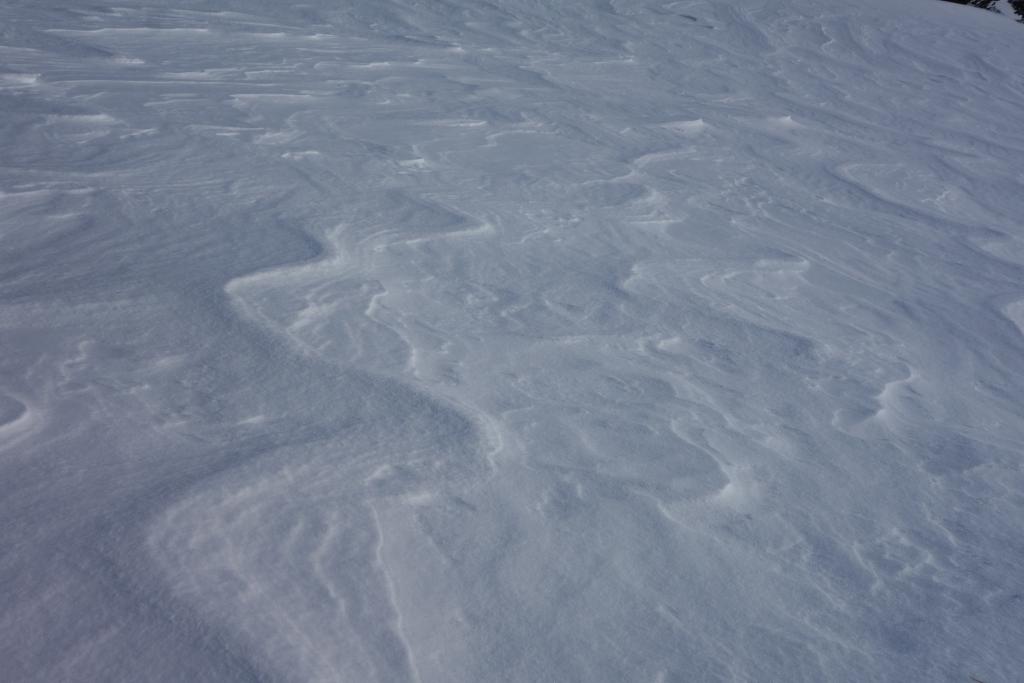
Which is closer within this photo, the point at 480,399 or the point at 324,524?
the point at 324,524

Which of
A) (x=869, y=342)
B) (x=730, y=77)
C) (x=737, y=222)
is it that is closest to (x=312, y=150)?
(x=737, y=222)

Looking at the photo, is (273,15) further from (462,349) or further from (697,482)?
(697,482)

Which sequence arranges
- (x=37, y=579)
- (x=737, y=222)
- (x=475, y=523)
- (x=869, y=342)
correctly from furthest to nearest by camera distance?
(x=737, y=222) < (x=869, y=342) < (x=475, y=523) < (x=37, y=579)

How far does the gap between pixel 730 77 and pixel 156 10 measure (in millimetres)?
2460

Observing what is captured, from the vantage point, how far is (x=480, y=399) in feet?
4.21

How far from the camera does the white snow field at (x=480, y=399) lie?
0.90 meters

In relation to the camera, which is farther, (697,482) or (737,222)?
(737,222)

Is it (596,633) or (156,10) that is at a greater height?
(596,633)

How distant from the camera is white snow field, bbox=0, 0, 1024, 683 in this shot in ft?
2.94

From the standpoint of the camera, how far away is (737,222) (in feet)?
7.43

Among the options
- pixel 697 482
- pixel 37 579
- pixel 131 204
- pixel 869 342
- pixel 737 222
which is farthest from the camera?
pixel 737 222

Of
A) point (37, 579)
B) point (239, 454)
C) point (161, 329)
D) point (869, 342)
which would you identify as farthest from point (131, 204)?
point (869, 342)

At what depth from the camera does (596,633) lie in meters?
0.91

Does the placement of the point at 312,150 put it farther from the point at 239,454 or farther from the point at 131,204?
the point at 239,454
